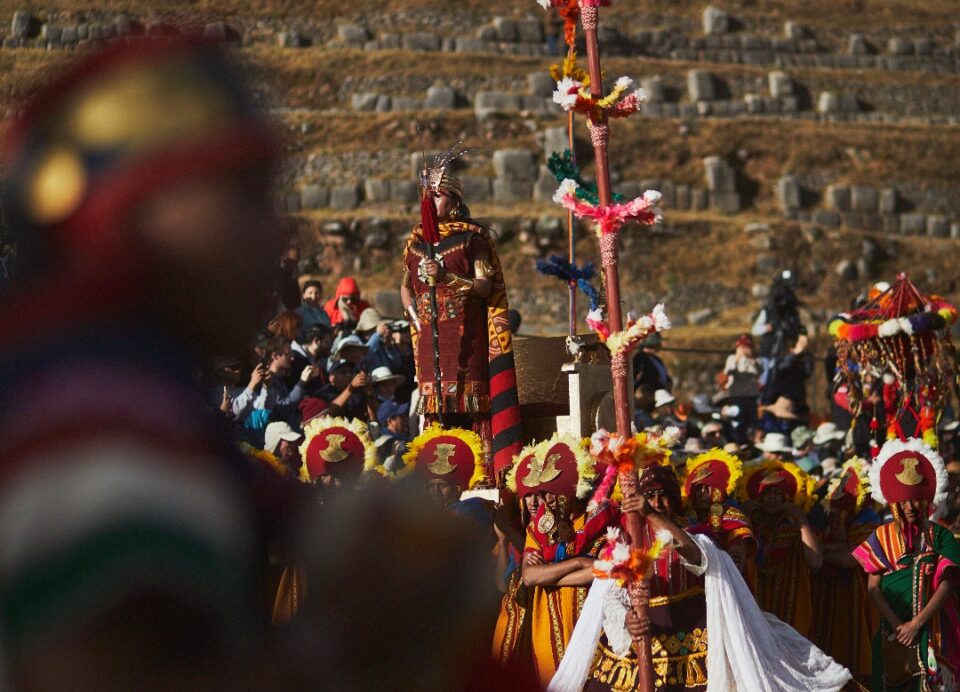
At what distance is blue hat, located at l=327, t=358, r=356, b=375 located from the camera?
11430 millimetres

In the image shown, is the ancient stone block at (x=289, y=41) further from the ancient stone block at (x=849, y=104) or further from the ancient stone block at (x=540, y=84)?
the ancient stone block at (x=849, y=104)

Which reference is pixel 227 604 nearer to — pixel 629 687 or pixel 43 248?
pixel 43 248

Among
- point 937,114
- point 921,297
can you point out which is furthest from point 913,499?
point 937,114

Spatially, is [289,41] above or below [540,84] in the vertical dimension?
above

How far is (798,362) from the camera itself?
1596cm

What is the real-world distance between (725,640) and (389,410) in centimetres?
416

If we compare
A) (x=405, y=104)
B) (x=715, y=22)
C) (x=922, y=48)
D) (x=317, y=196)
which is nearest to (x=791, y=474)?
(x=317, y=196)

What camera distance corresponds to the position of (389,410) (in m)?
11.2

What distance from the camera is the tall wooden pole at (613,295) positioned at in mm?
6047

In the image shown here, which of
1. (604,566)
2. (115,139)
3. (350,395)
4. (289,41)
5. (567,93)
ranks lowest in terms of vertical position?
(289,41)

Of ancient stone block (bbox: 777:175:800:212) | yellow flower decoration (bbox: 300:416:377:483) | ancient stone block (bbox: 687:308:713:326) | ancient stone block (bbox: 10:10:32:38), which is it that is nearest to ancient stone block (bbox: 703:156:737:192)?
ancient stone block (bbox: 777:175:800:212)

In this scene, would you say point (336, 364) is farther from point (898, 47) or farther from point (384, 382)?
point (898, 47)

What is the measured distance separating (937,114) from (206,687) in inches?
1660

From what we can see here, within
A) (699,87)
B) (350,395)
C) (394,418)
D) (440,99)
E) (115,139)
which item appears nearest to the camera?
(115,139)
